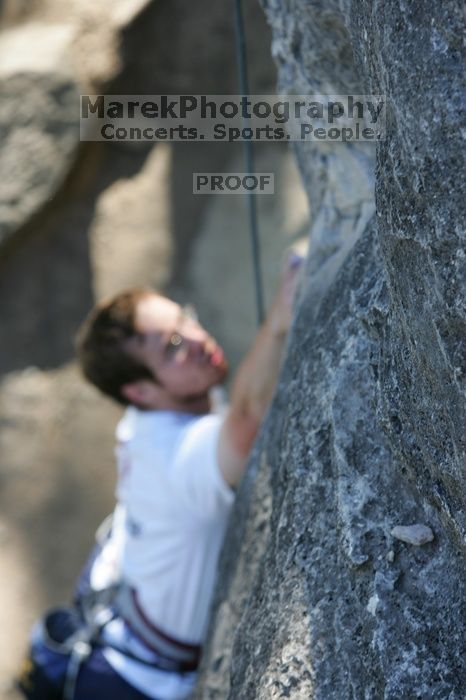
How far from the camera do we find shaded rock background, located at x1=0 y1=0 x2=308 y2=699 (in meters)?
2.00

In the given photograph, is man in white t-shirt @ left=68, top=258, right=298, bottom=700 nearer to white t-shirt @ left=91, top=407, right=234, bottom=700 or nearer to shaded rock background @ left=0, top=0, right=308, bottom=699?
white t-shirt @ left=91, top=407, right=234, bottom=700

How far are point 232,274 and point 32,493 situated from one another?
0.59 m

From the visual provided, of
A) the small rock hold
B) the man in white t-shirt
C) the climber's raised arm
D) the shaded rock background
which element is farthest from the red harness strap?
the shaded rock background

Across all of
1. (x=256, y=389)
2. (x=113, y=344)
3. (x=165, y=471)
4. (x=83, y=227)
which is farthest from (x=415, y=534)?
(x=83, y=227)

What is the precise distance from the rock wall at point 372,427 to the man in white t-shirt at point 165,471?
0.61ft

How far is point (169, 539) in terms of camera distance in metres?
1.26

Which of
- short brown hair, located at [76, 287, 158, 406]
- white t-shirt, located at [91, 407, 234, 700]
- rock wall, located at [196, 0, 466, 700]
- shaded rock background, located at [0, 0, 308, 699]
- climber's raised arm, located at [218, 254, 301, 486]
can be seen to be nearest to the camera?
rock wall, located at [196, 0, 466, 700]

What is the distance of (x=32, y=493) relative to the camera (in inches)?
80.0

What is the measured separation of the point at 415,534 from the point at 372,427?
0.09 m

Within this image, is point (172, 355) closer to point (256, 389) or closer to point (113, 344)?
point (113, 344)

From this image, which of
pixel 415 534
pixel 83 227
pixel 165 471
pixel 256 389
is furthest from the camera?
pixel 83 227

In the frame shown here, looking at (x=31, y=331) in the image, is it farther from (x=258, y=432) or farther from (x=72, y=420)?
(x=258, y=432)

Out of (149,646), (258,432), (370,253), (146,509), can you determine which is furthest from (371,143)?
(149,646)

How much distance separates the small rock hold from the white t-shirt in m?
0.50
